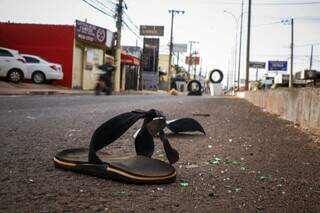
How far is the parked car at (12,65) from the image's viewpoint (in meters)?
22.9

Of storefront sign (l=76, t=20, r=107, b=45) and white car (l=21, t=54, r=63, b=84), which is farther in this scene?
storefront sign (l=76, t=20, r=107, b=45)

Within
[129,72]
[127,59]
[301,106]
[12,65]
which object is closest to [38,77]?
[12,65]

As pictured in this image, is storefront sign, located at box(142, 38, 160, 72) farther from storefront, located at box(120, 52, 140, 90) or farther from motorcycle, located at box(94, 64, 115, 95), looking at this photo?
motorcycle, located at box(94, 64, 115, 95)

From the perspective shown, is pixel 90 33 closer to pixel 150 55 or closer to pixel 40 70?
pixel 40 70

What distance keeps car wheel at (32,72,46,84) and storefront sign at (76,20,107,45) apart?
677 cm

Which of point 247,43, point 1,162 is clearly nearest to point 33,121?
point 1,162

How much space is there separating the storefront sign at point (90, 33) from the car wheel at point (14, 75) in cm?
910

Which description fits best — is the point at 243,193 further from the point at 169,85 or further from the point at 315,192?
the point at 169,85

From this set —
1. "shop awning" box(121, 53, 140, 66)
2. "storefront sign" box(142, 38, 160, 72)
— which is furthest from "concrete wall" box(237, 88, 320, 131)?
"storefront sign" box(142, 38, 160, 72)

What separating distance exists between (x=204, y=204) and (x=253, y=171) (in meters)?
1.07

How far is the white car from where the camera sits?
25.3 metres

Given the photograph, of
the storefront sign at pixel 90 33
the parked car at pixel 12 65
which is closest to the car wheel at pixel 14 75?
the parked car at pixel 12 65

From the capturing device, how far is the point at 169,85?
7250cm

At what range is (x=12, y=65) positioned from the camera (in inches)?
918
